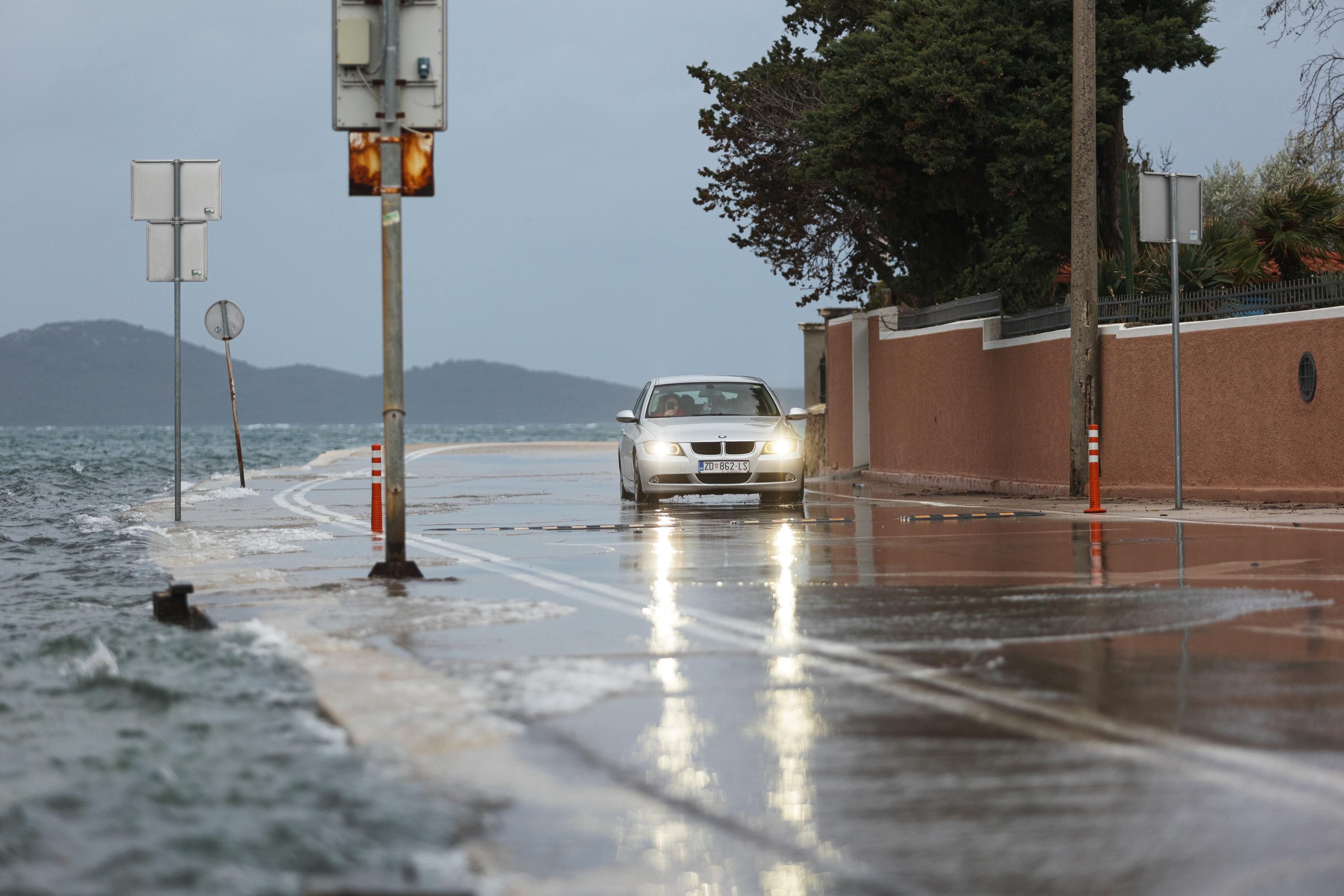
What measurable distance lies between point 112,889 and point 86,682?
3482 millimetres

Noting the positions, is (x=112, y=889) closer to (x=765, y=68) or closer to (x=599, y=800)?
(x=599, y=800)

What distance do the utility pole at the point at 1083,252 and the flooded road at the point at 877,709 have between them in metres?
7.13

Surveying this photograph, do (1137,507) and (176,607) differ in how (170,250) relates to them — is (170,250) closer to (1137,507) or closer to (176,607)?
(176,607)

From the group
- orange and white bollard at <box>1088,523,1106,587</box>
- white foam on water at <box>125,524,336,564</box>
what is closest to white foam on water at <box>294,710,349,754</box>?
orange and white bollard at <box>1088,523,1106,587</box>

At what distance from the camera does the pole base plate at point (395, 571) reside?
11141 millimetres

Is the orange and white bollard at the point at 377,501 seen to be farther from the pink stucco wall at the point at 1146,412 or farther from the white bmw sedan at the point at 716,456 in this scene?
the pink stucco wall at the point at 1146,412

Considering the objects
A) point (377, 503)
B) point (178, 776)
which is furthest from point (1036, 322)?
point (178, 776)

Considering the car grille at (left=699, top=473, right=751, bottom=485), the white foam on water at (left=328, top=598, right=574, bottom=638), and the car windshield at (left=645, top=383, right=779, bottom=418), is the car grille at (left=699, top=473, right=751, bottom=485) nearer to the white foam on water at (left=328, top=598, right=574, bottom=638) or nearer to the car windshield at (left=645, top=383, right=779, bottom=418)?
the car windshield at (left=645, top=383, right=779, bottom=418)

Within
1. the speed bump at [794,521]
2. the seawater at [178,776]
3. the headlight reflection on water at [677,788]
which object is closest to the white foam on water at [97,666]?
the seawater at [178,776]

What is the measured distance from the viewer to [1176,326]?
1752 centimetres

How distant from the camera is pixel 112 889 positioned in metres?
4.13

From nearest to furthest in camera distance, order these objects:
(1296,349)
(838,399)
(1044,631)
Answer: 1. (1044,631)
2. (1296,349)
3. (838,399)

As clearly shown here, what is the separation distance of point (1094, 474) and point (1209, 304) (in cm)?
336

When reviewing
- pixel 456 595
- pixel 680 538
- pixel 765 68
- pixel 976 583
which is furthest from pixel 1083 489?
pixel 765 68
